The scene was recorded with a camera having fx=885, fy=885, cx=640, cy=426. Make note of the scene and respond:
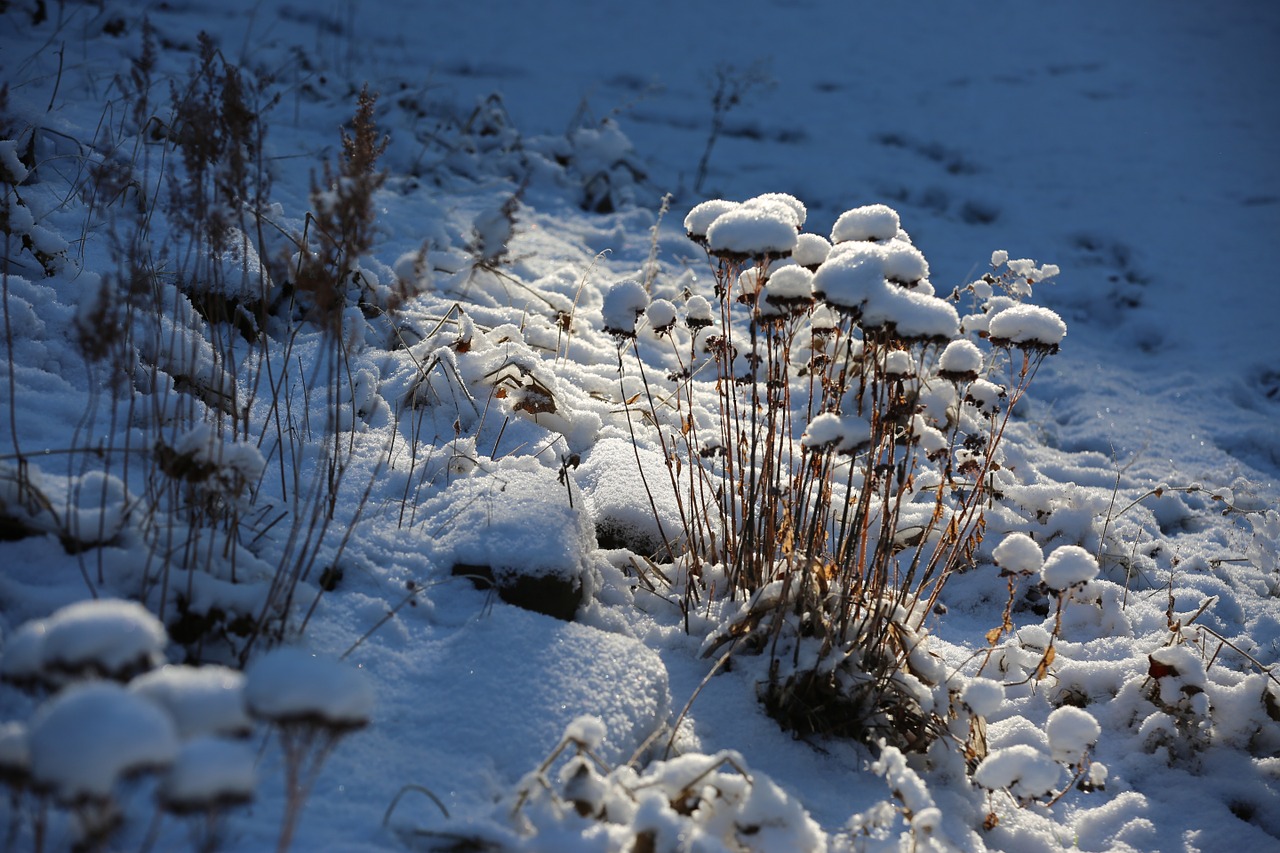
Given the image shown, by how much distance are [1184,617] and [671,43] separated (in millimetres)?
7159

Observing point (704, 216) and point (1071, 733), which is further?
point (704, 216)

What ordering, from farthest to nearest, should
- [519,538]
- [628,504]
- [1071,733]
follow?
[628,504], [519,538], [1071,733]

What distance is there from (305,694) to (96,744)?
0.20 metres

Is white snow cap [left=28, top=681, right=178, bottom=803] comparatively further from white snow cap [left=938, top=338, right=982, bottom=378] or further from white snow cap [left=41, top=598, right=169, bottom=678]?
A: white snow cap [left=938, top=338, right=982, bottom=378]

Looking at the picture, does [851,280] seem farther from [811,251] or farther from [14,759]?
[14,759]

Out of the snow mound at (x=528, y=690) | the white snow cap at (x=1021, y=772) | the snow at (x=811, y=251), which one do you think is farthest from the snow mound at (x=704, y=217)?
the white snow cap at (x=1021, y=772)

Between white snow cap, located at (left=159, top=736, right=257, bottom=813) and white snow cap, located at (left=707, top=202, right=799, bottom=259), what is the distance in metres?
1.33

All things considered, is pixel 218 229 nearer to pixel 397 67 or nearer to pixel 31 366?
pixel 31 366

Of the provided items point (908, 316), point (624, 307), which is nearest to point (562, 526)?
point (624, 307)

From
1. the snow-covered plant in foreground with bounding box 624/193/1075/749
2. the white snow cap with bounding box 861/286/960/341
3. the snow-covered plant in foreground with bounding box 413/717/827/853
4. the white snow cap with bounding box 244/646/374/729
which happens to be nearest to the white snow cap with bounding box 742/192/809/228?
the snow-covered plant in foreground with bounding box 624/193/1075/749

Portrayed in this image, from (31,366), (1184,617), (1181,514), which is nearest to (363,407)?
(31,366)

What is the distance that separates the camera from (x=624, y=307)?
213 centimetres

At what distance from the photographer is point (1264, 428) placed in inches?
176

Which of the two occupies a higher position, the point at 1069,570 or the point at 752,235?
the point at 752,235
